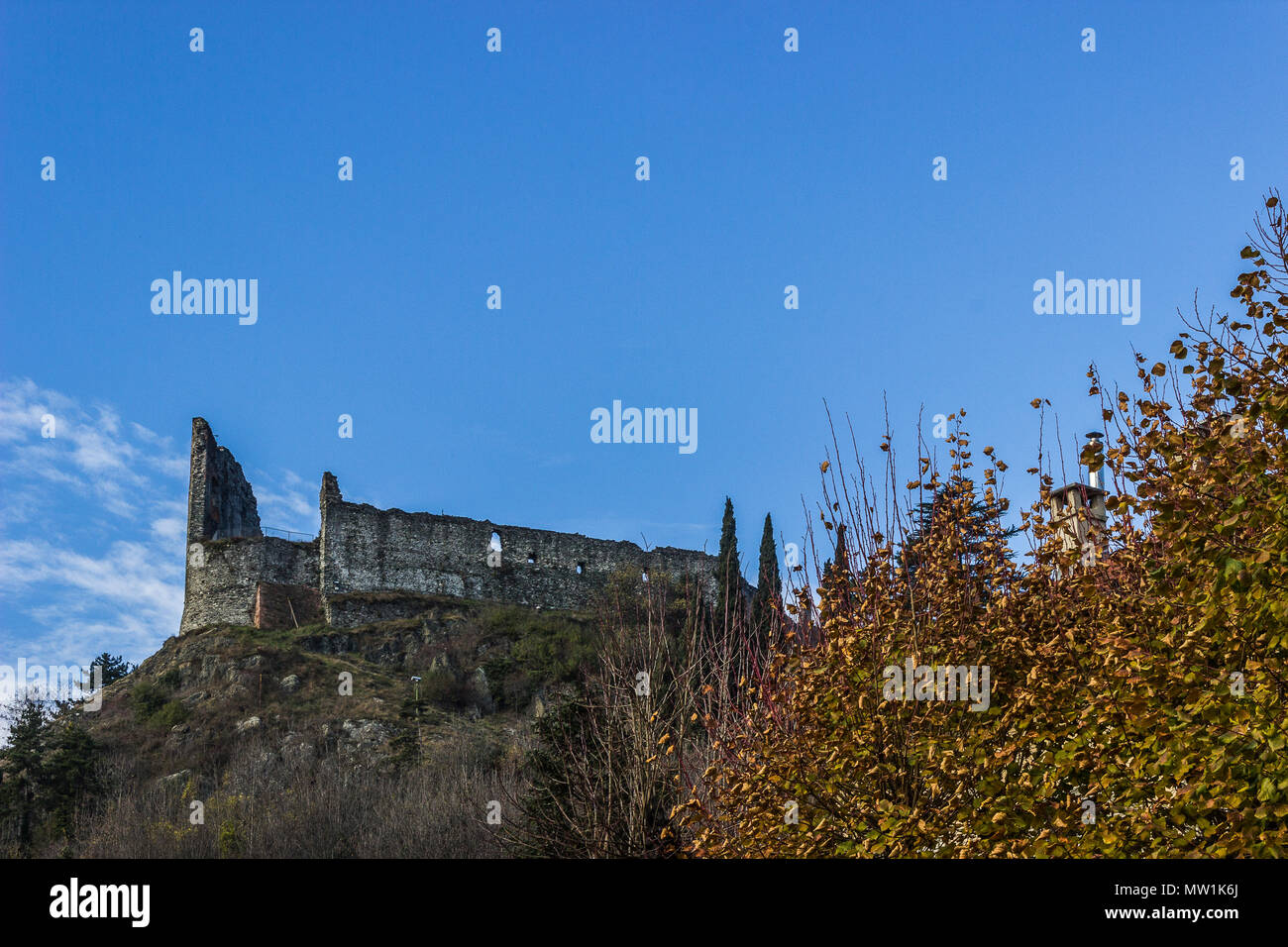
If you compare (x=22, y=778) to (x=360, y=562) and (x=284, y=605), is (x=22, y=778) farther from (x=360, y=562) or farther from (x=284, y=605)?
(x=360, y=562)

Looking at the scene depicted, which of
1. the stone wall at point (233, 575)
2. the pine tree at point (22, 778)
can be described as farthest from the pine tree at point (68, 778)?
the stone wall at point (233, 575)

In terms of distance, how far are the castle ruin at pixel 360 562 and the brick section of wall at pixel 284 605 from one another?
0.05 meters

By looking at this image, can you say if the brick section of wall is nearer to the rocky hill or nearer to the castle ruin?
the castle ruin

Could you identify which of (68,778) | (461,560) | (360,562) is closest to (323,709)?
(68,778)

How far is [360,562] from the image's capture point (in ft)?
169

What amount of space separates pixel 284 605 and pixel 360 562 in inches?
163

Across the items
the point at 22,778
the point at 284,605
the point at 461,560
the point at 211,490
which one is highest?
the point at 211,490

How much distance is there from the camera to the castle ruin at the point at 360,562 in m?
49.6

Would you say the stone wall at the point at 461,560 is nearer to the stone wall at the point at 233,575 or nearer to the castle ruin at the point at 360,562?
the castle ruin at the point at 360,562

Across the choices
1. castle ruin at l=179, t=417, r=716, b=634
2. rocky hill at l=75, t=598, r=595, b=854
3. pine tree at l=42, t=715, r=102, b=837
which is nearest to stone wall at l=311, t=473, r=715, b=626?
castle ruin at l=179, t=417, r=716, b=634

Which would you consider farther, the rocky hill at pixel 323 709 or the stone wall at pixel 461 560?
the stone wall at pixel 461 560
